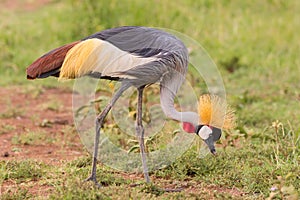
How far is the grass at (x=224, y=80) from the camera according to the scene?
421 centimetres

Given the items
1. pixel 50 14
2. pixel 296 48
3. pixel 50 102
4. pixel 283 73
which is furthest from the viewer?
pixel 50 14

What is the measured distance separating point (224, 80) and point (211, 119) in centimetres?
353

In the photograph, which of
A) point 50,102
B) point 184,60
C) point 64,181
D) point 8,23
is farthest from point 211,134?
point 8,23

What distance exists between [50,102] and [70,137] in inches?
47.6

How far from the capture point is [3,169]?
448 cm

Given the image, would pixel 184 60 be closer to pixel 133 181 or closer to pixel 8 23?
pixel 133 181

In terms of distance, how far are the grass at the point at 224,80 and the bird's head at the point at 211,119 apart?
10.3 inches

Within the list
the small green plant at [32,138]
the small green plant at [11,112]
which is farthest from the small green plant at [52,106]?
the small green plant at [32,138]

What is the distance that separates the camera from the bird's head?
14.4ft

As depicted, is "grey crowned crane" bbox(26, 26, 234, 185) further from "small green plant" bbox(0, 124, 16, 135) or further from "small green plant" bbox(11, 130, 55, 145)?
"small green plant" bbox(0, 124, 16, 135)

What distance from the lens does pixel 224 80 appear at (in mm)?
7891

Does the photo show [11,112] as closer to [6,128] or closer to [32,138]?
[6,128]

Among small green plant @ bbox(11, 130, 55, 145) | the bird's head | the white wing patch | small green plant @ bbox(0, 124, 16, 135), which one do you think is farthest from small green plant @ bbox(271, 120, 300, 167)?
small green plant @ bbox(0, 124, 16, 135)

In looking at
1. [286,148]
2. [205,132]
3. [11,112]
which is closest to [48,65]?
[205,132]
